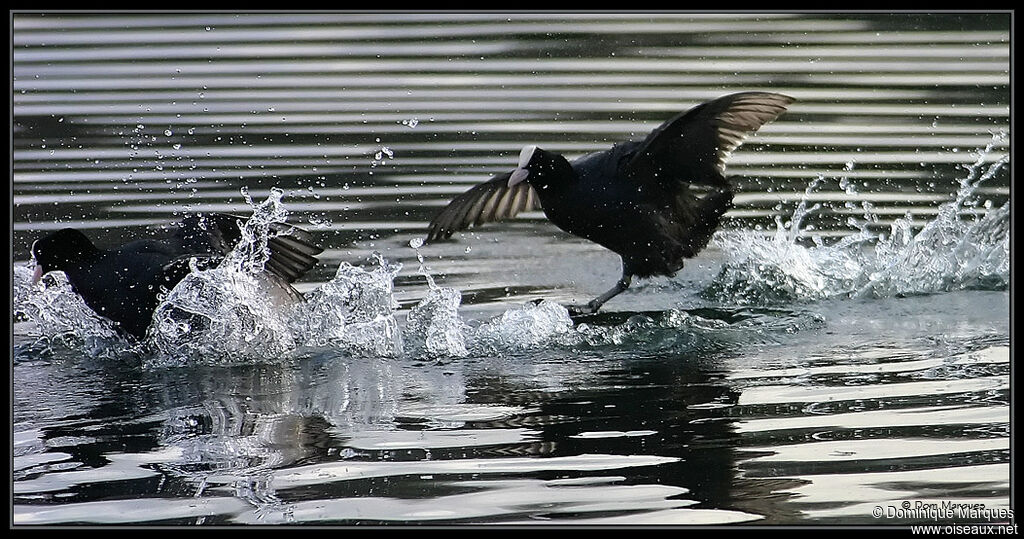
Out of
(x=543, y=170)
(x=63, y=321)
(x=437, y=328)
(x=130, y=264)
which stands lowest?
(x=437, y=328)

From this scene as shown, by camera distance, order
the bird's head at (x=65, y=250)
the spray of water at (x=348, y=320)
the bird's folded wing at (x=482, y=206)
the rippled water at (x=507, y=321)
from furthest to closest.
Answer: the bird's folded wing at (x=482, y=206), the bird's head at (x=65, y=250), the spray of water at (x=348, y=320), the rippled water at (x=507, y=321)

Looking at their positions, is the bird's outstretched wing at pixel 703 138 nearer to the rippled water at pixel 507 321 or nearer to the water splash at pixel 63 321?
the rippled water at pixel 507 321

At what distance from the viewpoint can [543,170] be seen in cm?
592

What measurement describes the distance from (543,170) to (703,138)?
0.70 metres

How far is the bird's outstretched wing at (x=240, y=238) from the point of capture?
5531mm

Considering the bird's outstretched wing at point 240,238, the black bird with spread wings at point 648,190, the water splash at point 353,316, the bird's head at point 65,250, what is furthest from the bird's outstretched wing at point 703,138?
the bird's head at point 65,250

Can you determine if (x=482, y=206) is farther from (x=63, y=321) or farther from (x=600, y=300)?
(x=63, y=321)

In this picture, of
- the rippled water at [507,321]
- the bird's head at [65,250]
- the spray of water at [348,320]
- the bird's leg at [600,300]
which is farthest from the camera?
the bird's leg at [600,300]

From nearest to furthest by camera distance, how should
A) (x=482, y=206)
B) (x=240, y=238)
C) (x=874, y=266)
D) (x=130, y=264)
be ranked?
1. (x=130, y=264)
2. (x=240, y=238)
3. (x=874, y=266)
4. (x=482, y=206)

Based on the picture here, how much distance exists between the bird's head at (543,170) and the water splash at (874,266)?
0.89 meters

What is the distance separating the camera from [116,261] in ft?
17.4

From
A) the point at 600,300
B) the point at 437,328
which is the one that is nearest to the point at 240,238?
the point at 437,328

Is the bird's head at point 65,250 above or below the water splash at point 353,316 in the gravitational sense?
above

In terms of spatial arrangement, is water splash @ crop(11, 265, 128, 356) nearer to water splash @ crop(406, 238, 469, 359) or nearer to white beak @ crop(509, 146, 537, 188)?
water splash @ crop(406, 238, 469, 359)
